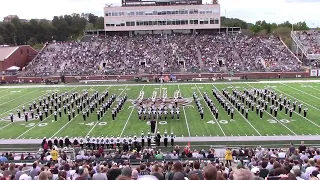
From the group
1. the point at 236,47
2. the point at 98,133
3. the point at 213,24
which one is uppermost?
the point at 213,24

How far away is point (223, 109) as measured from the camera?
78.9 feet

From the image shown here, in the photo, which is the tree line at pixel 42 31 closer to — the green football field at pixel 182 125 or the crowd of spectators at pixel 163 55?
the crowd of spectators at pixel 163 55

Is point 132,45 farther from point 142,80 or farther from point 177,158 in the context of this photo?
point 177,158

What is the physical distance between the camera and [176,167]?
19.1 ft

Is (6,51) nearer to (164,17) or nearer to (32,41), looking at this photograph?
(164,17)

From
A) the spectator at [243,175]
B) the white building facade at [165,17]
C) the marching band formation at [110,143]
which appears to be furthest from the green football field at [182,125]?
the white building facade at [165,17]

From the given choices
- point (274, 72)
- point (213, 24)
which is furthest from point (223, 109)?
point (213, 24)

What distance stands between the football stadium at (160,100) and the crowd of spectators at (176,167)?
0.04 meters

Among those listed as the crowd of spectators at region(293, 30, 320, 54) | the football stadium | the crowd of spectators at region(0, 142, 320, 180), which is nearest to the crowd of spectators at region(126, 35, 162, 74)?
the football stadium

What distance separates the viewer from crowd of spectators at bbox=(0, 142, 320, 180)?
5158 millimetres

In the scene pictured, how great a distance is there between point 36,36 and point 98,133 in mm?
62548

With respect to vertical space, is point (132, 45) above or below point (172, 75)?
above

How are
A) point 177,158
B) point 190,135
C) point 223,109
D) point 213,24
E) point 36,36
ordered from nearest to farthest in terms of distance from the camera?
point 177,158
point 190,135
point 223,109
point 213,24
point 36,36

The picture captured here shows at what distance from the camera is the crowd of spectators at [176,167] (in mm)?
5158
